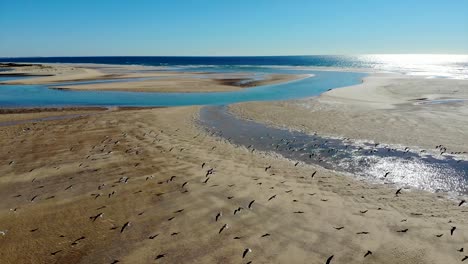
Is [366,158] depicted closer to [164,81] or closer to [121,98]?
[121,98]

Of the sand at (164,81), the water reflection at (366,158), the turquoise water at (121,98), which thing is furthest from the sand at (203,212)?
the sand at (164,81)

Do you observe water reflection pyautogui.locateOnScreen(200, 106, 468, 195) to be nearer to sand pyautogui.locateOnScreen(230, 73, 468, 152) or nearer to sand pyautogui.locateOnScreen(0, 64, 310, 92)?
sand pyautogui.locateOnScreen(230, 73, 468, 152)

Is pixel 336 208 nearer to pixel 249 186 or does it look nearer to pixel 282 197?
pixel 282 197

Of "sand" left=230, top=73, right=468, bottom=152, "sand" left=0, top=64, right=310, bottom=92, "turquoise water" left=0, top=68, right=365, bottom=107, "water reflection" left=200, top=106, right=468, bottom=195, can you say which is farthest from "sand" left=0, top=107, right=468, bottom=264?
"sand" left=0, top=64, right=310, bottom=92

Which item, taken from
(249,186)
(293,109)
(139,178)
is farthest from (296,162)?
(293,109)

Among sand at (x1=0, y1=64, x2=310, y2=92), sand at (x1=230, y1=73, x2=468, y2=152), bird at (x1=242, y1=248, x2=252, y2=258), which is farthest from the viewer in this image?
sand at (x1=0, y1=64, x2=310, y2=92)

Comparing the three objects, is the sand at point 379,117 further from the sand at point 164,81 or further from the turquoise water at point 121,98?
the sand at point 164,81
